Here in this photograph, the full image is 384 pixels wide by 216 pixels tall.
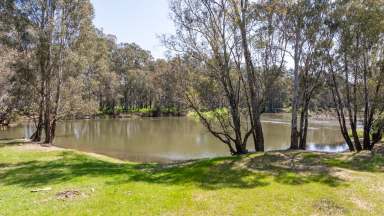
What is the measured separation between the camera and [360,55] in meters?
21.0

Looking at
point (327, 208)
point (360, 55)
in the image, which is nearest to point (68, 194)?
point (327, 208)

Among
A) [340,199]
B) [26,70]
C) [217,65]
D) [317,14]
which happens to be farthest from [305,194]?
[26,70]

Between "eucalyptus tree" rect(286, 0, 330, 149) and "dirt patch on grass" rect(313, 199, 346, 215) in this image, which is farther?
"eucalyptus tree" rect(286, 0, 330, 149)

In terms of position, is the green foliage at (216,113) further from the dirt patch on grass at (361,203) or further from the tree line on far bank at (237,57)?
the dirt patch on grass at (361,203)

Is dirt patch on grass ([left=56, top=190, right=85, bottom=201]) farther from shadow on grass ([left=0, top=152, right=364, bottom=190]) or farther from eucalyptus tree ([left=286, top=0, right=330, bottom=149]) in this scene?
eucalyptus tree ([left=286, top=0, right=330, bottom=149])

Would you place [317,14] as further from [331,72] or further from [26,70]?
[26,70]

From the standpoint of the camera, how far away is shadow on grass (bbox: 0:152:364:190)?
10.7 m

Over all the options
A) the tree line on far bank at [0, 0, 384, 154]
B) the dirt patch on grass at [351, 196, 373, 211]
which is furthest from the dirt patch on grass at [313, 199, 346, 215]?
the tree line on far bank at [0, 0, 384, 154]

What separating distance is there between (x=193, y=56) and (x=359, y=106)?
14.3 meters

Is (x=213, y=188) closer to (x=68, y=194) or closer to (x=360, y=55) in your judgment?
(x=68, y=194)

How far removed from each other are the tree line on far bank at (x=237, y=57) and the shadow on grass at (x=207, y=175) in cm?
541

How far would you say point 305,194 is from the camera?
926 centimetres

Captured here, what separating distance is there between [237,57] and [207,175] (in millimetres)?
9044

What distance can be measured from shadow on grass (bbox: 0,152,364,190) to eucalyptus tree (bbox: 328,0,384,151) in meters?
9.79
